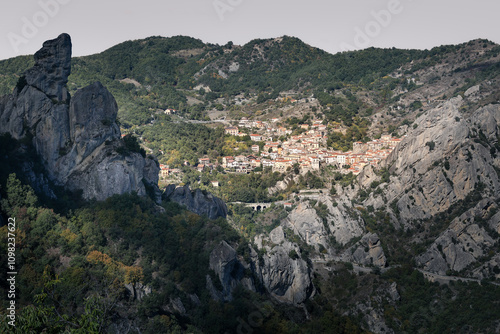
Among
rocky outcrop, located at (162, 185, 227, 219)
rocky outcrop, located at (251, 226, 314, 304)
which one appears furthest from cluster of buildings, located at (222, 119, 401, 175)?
rocky outcrop, located at (251, 226, 314, 304)

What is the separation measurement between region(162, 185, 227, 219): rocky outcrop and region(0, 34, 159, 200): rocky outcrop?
732 centimetres

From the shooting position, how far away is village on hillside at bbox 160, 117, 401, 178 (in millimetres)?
67188

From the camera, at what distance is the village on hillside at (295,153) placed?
67188 millimetres

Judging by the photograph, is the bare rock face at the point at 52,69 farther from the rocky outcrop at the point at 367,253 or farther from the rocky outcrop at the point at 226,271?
the rocky outcrop at the point at 367,253

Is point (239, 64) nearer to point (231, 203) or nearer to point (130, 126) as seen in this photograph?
point (130, 126)

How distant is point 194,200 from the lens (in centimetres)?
5312

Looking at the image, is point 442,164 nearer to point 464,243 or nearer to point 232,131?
point 464,243

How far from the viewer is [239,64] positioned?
132750 millimetres

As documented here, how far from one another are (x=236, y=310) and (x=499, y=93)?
45.4 m

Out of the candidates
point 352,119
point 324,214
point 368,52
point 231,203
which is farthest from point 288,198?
point 368,52

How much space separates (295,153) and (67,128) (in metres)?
36.7

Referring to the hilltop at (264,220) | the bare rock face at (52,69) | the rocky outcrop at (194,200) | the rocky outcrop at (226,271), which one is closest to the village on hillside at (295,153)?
the hilltop at (264,220)

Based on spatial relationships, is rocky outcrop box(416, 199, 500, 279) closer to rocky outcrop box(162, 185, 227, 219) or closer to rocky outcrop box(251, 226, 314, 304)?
rocky outcrop box(251, 226, 314, 304)

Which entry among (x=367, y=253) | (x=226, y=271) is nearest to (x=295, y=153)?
(x=367, y=253)
